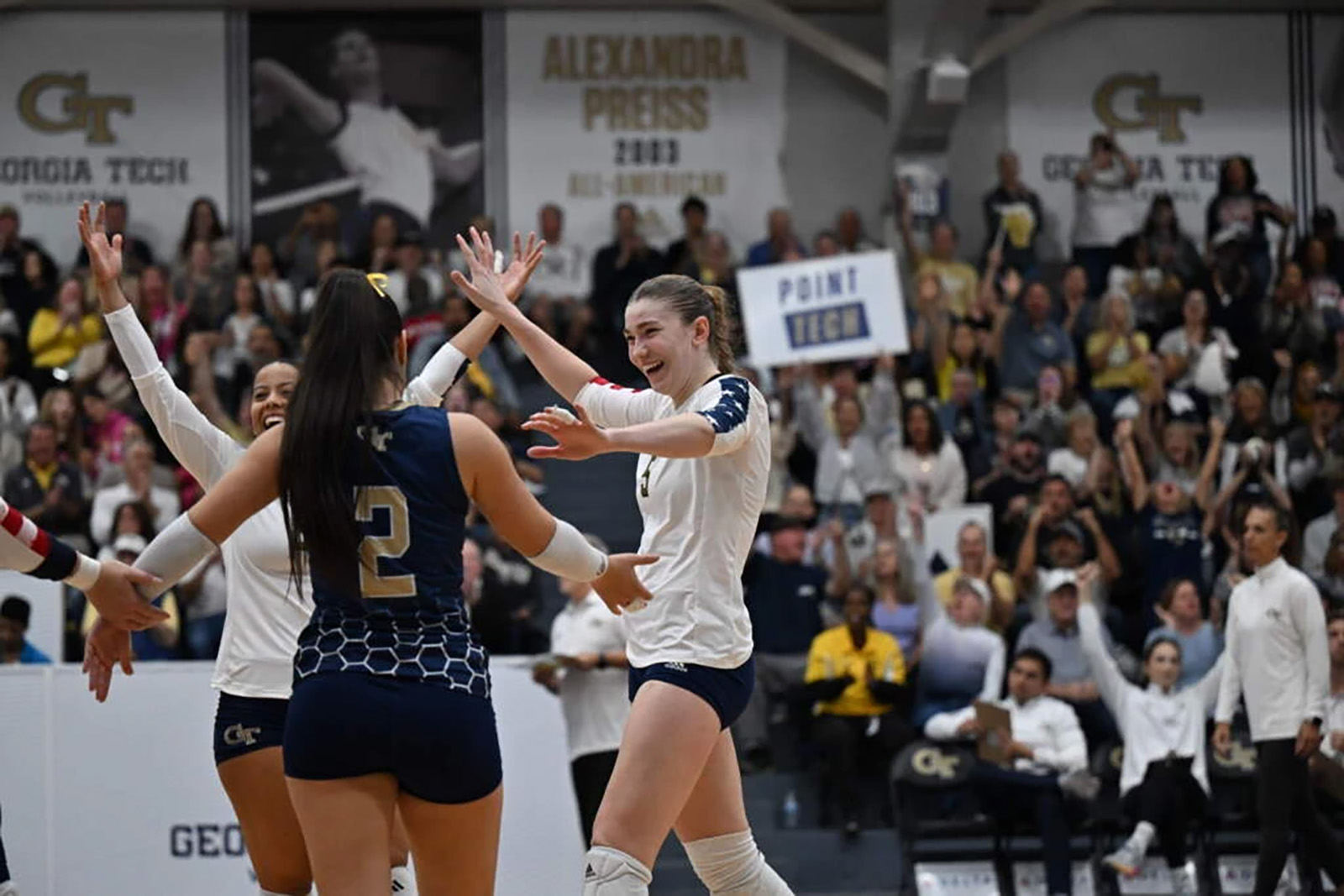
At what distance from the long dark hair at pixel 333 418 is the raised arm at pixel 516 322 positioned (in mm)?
1338

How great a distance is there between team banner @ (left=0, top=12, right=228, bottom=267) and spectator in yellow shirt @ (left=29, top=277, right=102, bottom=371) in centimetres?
301

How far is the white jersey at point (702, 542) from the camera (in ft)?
17.3

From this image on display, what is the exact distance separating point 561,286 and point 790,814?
324 inches

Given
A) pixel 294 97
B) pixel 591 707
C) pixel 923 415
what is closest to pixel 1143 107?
pixel 923 415

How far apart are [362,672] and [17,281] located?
1375cm

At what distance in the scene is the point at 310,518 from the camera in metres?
4.02

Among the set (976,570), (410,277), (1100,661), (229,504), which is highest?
(410,277)

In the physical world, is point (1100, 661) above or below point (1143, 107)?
below

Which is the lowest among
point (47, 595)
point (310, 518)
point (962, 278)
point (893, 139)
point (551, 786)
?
point (551, 786)

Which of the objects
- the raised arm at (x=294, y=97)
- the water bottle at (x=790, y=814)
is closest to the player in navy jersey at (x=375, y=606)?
the water bottle at (x=790, y=814)

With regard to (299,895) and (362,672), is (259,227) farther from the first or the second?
(362,672)

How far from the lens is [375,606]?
4.05 meters

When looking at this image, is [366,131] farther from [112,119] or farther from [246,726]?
[246,726]

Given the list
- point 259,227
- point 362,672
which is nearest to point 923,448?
point 259,227
